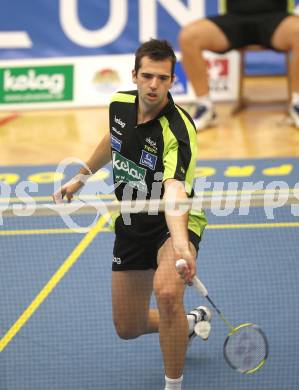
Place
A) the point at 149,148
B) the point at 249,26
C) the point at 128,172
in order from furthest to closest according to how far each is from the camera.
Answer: the point at 249,26 < the point at 128,172 < the point at 149,148

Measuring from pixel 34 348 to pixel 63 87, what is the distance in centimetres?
642

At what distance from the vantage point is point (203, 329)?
17.2 ft

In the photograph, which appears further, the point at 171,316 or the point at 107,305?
the point at 107,305

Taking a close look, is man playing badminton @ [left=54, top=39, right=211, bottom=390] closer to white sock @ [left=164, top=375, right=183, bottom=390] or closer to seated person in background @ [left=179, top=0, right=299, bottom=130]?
white sock @ [left=164, top=375, right=183, bottom=390]

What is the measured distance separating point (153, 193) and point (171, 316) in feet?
2.34

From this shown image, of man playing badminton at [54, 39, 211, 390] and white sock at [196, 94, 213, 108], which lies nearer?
man playing badminton at [54, 39, 211, 390]

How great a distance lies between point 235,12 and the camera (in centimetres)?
1017

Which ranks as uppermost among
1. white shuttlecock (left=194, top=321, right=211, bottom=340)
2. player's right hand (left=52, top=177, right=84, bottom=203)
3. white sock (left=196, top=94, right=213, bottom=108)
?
player's right hand (left=52, top=177, right=84, bottom=203)

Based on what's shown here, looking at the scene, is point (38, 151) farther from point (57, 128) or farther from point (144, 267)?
point (144, 267)

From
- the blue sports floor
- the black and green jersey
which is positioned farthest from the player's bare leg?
the black and green jersey

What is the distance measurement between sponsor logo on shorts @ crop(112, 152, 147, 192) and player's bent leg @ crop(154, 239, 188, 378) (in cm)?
49

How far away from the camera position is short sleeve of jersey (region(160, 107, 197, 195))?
4.35 meters

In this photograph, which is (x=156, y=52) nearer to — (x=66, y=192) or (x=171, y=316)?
(x=66, y=192)

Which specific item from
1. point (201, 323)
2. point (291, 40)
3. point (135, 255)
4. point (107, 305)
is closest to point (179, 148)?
point (135, 255)
